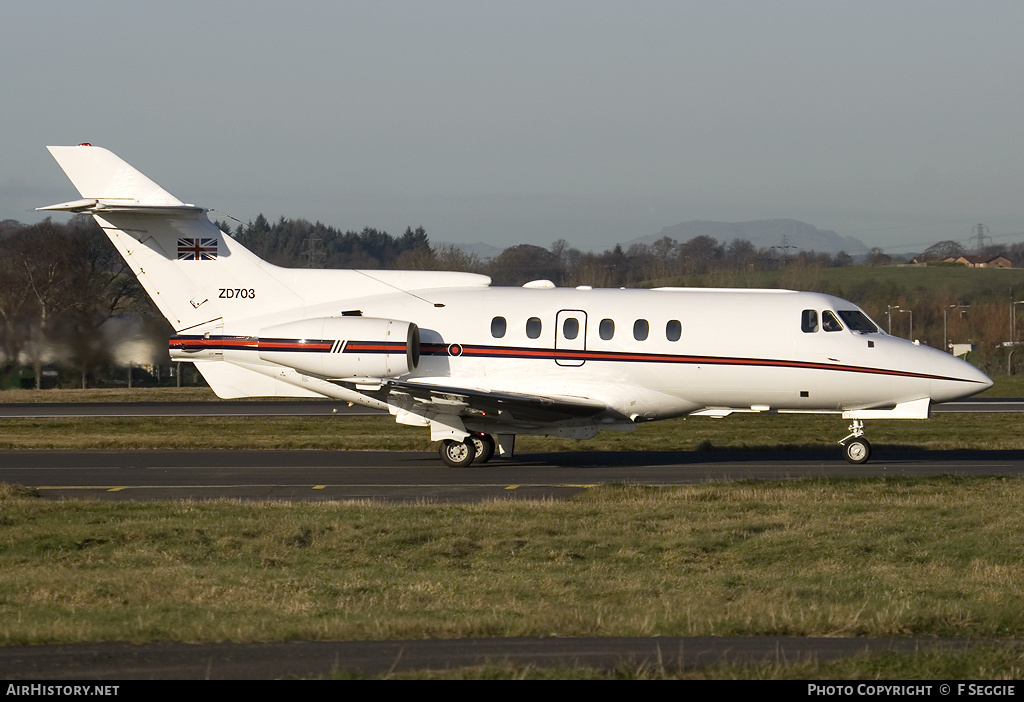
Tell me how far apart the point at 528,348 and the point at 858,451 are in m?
6.89

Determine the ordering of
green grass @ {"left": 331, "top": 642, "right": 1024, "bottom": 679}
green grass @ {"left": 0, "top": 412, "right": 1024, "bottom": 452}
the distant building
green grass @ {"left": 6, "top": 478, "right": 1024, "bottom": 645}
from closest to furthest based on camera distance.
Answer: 1. green grass @ {"left": 331, "top": 642, "right": 1024, "bottom": 679}
2. green grass @ {"left": 6, "top": 478, "right": 1024, "bottom": 645}
3. green grass @ {"left": 0, "top": 412, "right": 1024, "bottom": 452}
4. the distant building

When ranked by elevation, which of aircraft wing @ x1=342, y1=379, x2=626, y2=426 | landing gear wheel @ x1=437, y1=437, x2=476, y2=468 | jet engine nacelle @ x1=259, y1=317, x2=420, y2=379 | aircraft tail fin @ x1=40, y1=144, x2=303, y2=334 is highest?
aircraft tail fin @ x1=40, y1=144, x2=303, y2=334

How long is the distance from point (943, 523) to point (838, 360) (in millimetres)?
7710

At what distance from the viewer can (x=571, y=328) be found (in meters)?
22.4

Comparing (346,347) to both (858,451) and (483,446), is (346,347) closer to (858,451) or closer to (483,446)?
(483,446)

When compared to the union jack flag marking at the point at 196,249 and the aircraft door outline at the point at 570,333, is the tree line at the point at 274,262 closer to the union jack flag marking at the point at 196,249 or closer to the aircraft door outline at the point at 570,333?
the union jack flag marking at the point at 196,249

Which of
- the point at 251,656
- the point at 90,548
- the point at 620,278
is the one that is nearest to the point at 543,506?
the point at 90,548

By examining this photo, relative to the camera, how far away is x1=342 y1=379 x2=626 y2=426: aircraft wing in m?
20.9

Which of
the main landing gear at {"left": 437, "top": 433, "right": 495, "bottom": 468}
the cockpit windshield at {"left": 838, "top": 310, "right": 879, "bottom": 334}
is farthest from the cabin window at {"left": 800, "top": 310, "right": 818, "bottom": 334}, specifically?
the main landing gear at {"left": 437, "top": 433, "right": 495, "bottom": 468}

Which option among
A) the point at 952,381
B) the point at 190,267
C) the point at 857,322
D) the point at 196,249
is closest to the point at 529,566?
the point at 857,322

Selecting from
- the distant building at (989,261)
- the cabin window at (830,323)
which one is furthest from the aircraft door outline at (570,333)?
the distant building at (989,261)

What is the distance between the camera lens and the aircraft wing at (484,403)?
68.7ft

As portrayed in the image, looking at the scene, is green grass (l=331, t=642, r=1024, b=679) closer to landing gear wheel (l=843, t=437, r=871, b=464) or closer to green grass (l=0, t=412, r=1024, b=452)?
landing gear wheel (l=843, t=437, r=871, b=464)

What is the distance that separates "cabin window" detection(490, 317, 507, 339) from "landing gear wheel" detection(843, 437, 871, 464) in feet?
23.9
